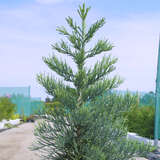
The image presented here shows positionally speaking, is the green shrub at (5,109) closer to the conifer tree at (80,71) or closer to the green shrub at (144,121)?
the green shrub at (144,121)

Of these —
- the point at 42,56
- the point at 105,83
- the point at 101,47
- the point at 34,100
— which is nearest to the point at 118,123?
the point at 105,83

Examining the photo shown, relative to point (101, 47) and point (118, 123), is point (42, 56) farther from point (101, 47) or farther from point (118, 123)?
point (118, 123)

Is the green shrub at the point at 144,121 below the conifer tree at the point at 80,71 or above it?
below

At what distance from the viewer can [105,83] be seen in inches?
154

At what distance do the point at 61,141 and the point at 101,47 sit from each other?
1335 millimetres

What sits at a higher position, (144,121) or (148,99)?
(148,99)

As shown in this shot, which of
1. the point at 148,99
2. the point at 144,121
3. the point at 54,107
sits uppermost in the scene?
the point at 54,107

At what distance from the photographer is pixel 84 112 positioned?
3484 mm

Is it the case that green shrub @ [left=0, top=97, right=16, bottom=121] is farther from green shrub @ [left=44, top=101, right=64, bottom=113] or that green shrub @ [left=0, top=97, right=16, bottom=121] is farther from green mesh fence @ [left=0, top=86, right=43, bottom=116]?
green shrub @ [left=44, top=101, right=64, bottom=113]

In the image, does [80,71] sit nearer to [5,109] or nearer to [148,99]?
[148,99]

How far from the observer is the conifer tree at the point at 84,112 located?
3.61m

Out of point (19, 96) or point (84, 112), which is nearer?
point (84, 112)

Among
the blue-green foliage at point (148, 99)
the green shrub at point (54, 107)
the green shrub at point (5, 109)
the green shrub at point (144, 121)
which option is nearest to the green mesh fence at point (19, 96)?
A: the green shrub at point (5, 109)

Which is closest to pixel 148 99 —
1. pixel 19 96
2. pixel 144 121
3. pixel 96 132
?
pixel 144 121
